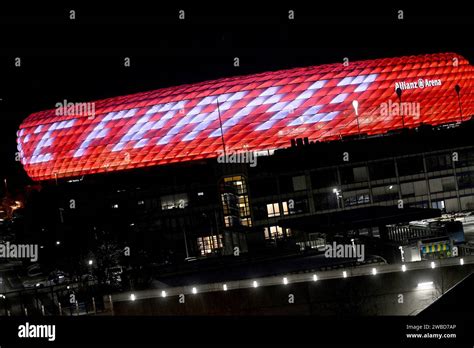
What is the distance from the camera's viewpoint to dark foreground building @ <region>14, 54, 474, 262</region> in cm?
5238

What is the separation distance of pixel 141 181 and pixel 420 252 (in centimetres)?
3860

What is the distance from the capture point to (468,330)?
5.45 meters

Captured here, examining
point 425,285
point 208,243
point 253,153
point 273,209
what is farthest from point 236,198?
point 425,285

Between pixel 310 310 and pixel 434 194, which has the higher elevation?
pixel 434 194

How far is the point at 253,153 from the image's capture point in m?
79.9

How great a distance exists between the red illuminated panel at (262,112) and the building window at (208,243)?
32.4 metres

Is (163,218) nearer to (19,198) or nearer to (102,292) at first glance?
(19,198)

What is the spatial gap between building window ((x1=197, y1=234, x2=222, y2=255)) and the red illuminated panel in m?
32.4

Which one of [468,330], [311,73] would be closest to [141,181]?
[311,73]
